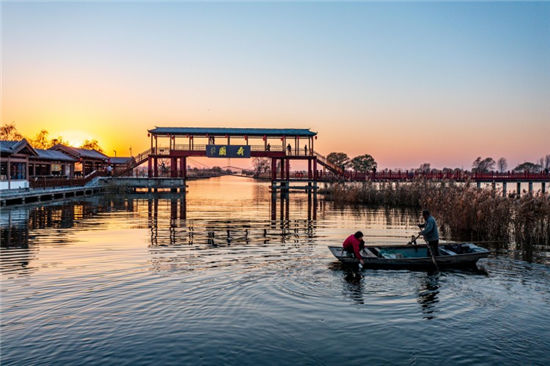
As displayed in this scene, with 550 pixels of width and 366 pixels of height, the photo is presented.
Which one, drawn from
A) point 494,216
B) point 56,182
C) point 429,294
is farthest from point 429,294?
point 56,182

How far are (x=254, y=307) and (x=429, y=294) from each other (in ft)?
15.7

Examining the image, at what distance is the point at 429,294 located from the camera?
11.4 meters

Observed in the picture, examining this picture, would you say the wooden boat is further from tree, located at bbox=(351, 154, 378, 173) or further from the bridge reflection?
tree, located at bbox=(351, 154, 378, 173)

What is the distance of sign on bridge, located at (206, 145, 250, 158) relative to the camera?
178ft

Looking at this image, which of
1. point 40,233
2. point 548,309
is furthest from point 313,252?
point 40,233

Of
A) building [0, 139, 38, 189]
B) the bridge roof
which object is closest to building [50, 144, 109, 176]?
the bridge roof

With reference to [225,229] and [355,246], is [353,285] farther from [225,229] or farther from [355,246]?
[225,229]

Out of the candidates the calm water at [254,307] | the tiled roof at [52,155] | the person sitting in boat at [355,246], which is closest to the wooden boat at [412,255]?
the person sitting in boat at [355,246]

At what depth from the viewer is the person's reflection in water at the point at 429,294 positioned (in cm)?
1004

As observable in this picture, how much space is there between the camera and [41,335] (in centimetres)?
850

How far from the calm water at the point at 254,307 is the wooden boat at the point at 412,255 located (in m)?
0.42

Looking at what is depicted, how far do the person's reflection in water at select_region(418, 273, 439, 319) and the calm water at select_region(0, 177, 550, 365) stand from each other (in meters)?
0.05

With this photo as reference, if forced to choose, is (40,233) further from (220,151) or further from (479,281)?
(220,151)

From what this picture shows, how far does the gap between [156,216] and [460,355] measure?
25.5 m
